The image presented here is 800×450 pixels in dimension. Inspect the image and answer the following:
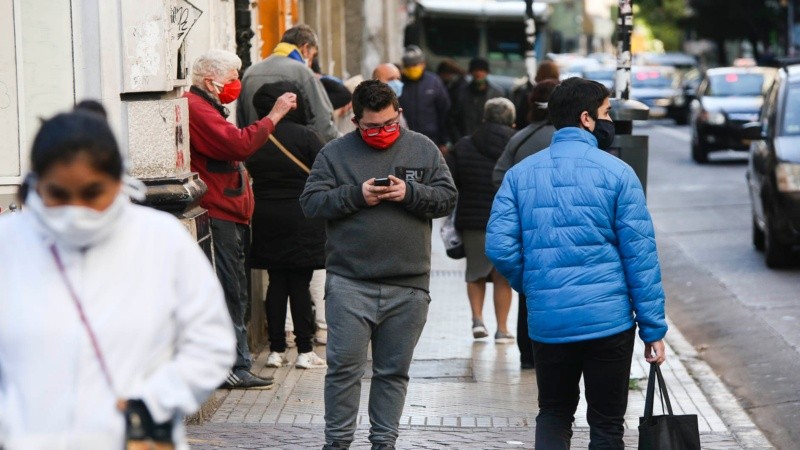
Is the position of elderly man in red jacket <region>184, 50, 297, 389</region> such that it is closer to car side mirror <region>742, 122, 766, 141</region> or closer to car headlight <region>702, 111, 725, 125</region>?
car side mirror <region>742, 122, 766, 141</region>

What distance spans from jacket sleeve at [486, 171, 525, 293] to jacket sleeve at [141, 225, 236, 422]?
2.34m

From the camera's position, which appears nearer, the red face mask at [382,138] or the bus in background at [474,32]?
the red face mask at [382,138]

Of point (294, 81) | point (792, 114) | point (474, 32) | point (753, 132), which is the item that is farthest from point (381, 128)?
point (474, 32)

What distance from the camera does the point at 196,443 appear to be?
731 centimetres

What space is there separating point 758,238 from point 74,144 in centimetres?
1304

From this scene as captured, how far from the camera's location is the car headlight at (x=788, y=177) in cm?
1367

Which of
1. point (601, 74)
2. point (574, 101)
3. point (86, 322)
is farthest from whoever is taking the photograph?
point (601, 74)

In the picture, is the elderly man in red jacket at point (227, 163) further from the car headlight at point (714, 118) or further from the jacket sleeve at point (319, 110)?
the car headlight at point (714, 118)

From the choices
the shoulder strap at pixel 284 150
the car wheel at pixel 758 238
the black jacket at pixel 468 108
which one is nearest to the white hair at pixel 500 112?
the shoulder strap at pixel 284 150

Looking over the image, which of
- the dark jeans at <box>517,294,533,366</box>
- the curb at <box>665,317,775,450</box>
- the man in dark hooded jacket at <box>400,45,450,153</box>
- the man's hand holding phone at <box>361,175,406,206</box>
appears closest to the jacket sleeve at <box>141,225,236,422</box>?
the man's hand holding phone at <box>361,175,406,206</box>

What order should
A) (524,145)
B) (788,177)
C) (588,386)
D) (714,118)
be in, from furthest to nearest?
(714,118)
(788,177)
(524,145)
(588,386)

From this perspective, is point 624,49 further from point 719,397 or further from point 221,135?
point 221,135

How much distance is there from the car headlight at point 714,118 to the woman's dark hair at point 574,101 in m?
23.4

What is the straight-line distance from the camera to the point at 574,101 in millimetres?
5898
